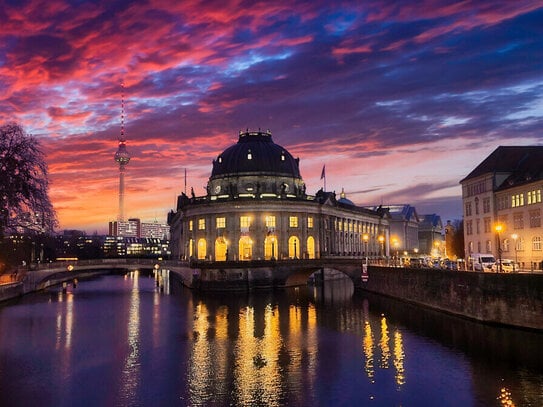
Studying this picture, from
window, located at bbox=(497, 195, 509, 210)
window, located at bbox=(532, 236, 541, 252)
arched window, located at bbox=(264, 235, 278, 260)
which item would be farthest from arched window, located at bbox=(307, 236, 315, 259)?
window, located at bbox=(532, 236, 541, 252)

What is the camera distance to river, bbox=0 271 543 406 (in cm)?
3509

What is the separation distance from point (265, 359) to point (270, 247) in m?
82.7

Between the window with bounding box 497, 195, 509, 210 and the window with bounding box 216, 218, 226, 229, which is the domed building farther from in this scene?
the window with bounding box 497, 195, 509, 210

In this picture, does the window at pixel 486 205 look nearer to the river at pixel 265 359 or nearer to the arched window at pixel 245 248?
the river at pixel 265 359

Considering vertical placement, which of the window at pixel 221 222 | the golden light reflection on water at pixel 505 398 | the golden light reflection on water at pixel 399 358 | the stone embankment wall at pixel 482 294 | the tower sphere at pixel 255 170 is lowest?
the golden light reflection on water at pixel 505 398

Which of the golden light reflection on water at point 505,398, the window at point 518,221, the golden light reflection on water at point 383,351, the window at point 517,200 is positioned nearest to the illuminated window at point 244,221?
the window at point 517,200

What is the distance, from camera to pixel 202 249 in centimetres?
13150

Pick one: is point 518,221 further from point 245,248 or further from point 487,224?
point 245,248

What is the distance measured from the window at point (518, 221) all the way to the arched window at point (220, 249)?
60.8 metres

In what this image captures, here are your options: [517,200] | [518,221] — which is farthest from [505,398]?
[517,200]

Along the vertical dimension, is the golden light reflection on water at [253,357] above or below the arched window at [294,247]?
below

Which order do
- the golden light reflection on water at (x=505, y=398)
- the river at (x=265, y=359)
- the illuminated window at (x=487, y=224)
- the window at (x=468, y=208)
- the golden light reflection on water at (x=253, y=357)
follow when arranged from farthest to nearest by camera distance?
the window at (x=468, y=208), the illuminated window at (x=487, y=224), the golden light reflection on water at (x=253, y=357), the river at (x=265, y=359), the golden light reflection on water at (x=505, y=398)

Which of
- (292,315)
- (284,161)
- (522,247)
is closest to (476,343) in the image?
(292,315)

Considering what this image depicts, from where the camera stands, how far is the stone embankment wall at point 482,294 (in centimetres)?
4831
